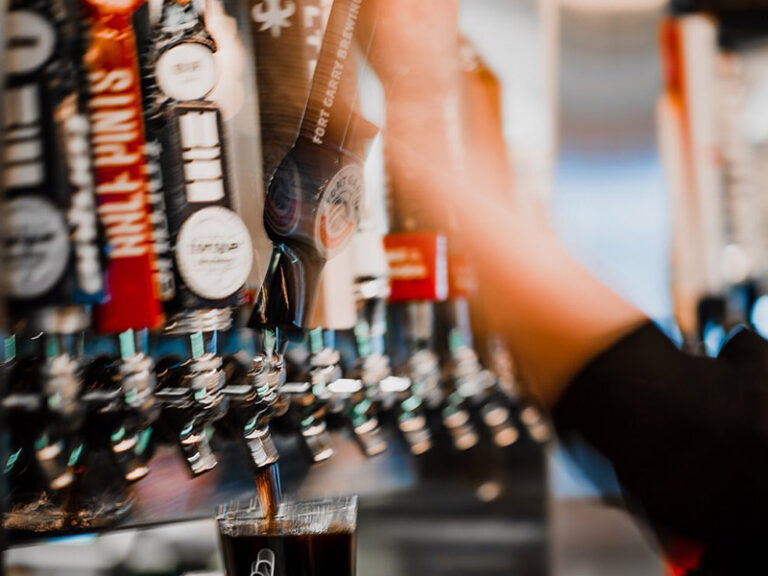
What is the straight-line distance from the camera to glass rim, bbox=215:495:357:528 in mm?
695

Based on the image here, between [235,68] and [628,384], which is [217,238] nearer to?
[235,68]

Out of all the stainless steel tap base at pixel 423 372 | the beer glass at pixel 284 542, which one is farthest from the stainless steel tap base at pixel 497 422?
the beer glass at pixel 284 542

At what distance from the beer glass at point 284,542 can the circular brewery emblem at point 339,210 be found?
0.23m

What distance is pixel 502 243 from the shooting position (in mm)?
754

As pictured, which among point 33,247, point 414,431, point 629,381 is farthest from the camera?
point 414,431

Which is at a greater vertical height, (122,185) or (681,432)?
(122,185)

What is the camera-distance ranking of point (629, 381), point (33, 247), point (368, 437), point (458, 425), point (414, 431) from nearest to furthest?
point (33, 247)
point (629, 381)
point (368, 437)
point (414, 431)
point (458, 425)

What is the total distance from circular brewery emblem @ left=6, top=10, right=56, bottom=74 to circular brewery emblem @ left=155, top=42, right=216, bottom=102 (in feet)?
0.27

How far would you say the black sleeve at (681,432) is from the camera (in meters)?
0.70

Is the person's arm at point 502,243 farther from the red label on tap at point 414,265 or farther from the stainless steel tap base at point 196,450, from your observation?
the stainless steel tap base at point 196,450

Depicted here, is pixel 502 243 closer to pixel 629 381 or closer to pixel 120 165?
pixel 629 381

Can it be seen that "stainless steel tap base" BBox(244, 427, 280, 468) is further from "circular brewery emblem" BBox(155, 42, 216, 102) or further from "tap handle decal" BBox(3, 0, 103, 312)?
"circular brewery emblem" BBox(155, 42, 216, 102)

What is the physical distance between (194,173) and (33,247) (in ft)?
0.44

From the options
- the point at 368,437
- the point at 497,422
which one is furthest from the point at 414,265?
the point at 497,422
